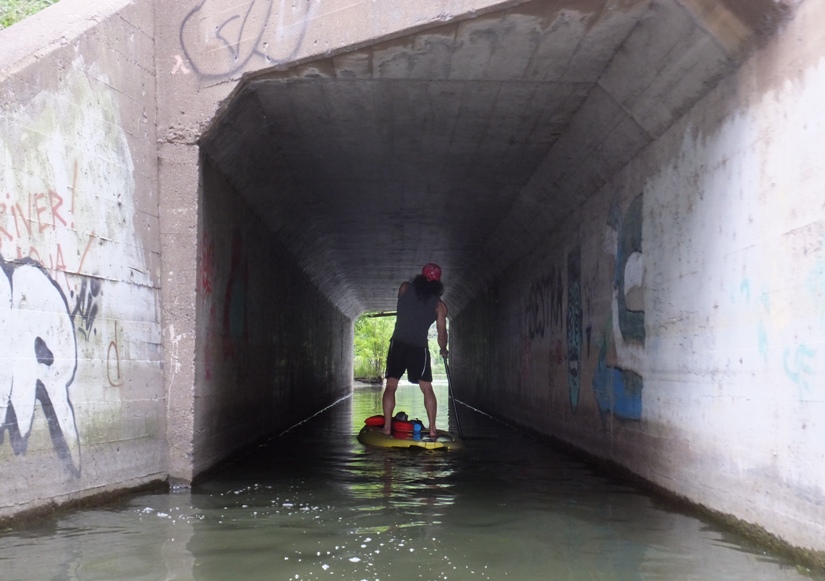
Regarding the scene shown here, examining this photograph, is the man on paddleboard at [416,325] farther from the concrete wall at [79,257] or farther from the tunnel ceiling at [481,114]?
the concrete wall at [79,257]

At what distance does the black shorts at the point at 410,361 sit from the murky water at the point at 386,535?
A: 2.37 m

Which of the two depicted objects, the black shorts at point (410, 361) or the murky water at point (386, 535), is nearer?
the murky water at point (386, 535)

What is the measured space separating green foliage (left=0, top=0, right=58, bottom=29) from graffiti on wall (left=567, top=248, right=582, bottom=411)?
7.14 meters

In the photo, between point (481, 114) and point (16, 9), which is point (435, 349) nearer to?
point (16, 9)

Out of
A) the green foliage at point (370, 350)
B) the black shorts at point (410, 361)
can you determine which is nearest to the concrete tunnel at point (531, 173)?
the black shorts at point (410, 361)

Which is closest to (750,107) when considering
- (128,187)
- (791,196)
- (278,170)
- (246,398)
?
(791,196)

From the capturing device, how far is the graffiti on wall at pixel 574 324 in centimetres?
970

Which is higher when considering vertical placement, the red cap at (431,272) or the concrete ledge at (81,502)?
the red cap at (431,272)

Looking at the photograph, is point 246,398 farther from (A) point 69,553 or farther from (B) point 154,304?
(A) point 69,553

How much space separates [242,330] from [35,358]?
409cm

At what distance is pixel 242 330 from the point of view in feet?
29.9

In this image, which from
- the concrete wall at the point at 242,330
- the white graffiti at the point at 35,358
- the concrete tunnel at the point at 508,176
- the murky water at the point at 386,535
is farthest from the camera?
the concrete wall at the point at 242,330

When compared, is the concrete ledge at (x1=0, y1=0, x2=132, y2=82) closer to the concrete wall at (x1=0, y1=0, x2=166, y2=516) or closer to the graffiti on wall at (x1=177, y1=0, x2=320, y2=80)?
the concrete wall at (x1=0, y1=0, x2=166, y2=516)

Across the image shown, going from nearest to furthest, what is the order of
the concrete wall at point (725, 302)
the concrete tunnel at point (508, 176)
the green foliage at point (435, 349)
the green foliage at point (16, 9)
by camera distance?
1. the concrete wall at point (725, 302)
2. the concrete tunnel at point (508, 176)
3. the green foliage at point (16, 9)
4. the green foliage at point (435, 349)
